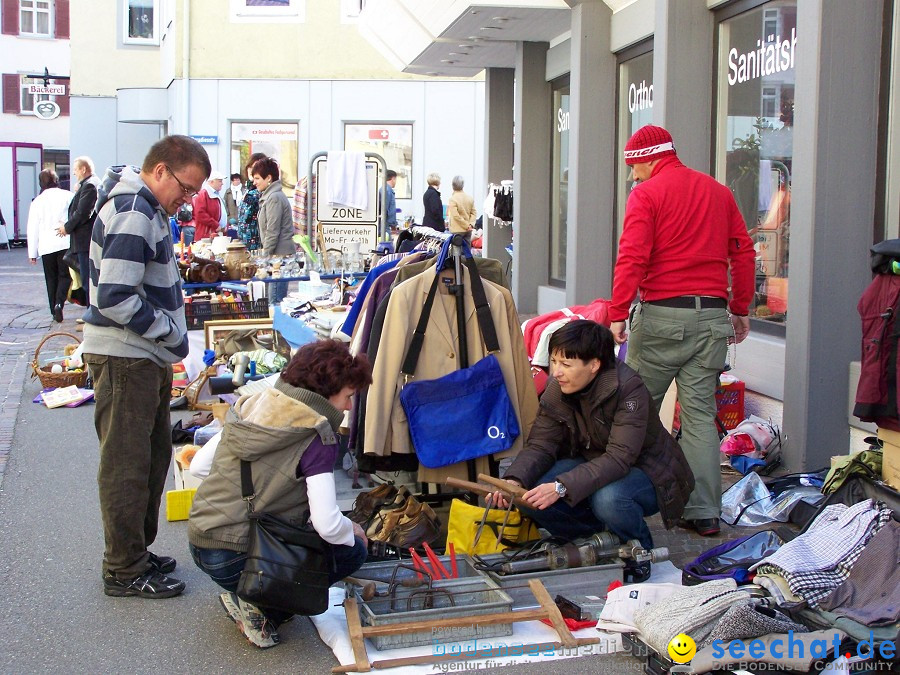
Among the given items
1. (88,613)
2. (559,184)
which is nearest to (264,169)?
(559,184)

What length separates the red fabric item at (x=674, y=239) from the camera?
5.56 m

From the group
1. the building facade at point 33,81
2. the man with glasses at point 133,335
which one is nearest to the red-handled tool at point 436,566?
the man with glasses at point 133,335

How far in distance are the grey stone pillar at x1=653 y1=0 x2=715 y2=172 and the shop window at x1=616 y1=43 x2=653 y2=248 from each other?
4.23 ft

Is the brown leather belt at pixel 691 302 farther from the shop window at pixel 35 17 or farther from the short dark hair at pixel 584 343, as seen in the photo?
the shop window at pixel 35 17

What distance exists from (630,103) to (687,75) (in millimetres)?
1959

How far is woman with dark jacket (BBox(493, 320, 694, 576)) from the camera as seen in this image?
4.77 m

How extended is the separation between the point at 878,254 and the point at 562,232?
750 centimetres

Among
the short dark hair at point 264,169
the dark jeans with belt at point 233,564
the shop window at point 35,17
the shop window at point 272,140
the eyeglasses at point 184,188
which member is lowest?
the dark jeans with belt at point 233,564

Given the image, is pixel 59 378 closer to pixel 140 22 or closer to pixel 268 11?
pixel 268 11

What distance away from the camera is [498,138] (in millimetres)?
15133

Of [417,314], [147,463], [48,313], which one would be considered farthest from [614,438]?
[48,313]

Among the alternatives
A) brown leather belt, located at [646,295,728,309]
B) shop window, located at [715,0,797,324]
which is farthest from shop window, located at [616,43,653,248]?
brown leather belt, located at [646,295,728,309]

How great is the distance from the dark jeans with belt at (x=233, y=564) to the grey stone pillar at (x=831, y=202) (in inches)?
125

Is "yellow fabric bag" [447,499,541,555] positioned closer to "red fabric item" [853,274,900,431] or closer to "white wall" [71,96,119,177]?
"red fabric item" [853,274,900,431]
